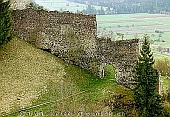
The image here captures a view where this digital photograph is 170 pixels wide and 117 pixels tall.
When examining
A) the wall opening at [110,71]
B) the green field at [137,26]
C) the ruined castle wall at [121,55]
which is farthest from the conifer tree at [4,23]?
the green field at [137,26]

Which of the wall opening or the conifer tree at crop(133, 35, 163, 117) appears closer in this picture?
the conifer tree at crop(133, 35, 163, 117)

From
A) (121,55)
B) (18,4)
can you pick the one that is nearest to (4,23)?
(18,4)

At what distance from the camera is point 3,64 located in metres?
32.4

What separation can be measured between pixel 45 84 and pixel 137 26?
99.0 meters

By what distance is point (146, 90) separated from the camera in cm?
2998

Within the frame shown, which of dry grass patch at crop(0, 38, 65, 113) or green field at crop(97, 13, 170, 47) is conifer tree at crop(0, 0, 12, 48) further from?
green field at crop(97, 13, 170, 47)

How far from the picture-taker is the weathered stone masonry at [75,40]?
116 feet

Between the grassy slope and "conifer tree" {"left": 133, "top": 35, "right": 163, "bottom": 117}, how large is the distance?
2.09m

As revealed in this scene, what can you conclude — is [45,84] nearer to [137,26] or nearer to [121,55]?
[121,55]

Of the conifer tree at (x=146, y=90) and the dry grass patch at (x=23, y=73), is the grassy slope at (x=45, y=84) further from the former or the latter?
the conifer tree at (x=146, y=90)

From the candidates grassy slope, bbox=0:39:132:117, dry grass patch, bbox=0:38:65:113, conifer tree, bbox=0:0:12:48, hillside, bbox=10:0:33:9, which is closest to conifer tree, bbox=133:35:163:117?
grassy slope, bbox=0:39:132:117

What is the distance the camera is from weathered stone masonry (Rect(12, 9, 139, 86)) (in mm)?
35344

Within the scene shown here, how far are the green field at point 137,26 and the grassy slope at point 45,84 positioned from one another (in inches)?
2479

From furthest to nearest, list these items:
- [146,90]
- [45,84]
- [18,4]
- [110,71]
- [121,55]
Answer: [18,4] → [110,71] → [121,55] → [45,84] → [146,90]
